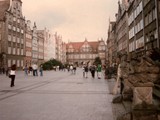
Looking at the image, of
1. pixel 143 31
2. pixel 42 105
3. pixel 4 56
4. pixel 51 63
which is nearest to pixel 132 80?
pixel 42 105

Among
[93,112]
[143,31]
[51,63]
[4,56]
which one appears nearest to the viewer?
[93,112]

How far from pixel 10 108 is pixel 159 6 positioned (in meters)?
18.3

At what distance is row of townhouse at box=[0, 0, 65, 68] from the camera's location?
186ft

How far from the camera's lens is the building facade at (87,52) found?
406 feet

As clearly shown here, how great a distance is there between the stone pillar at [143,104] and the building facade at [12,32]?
52.4 metres

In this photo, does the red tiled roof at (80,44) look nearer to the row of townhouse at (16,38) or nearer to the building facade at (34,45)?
the row of townhouse at (16,38)

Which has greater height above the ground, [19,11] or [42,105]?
[19,11]

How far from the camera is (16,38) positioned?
209 ft

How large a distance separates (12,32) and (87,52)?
227 ft

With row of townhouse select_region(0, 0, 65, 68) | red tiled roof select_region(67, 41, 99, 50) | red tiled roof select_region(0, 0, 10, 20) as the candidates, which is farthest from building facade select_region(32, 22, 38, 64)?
red tiled roof select_region(67, 41, 99, 50)

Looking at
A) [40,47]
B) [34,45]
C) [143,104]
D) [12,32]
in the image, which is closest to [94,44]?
[40,47]

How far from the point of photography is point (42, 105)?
9.07 metres

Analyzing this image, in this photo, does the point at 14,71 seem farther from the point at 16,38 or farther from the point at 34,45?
the point at 34,45

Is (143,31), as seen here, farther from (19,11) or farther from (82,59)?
(82,59)
